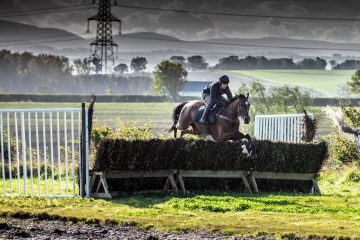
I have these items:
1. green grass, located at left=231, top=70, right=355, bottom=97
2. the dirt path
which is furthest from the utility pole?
the dirt path

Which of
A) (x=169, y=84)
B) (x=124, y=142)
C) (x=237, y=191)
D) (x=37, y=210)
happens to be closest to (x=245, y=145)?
(x=237, y=191)

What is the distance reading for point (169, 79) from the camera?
15125 cm

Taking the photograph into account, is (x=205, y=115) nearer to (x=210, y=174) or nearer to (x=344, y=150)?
(x=210, y=174)

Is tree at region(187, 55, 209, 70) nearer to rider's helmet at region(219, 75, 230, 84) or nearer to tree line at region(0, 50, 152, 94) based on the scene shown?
tree line at region(0, 50, 152, 94)

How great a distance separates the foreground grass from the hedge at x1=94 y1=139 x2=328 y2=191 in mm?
910

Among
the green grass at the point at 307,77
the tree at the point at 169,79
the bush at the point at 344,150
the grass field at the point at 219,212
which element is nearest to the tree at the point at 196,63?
the green grass at the point at 307,77

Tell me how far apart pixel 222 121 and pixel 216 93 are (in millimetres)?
780

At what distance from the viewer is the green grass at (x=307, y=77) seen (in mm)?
146637

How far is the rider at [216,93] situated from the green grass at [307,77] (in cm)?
11780

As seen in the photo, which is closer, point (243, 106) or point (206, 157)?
point (206, 157)

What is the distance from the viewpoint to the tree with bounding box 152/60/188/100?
150 meters

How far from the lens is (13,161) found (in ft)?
93.4

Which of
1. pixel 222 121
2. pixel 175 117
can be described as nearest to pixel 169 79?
pixel 175 117

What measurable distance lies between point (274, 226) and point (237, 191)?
656 centimetres
